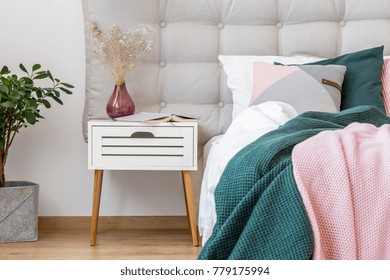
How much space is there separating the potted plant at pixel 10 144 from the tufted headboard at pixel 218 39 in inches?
10.4

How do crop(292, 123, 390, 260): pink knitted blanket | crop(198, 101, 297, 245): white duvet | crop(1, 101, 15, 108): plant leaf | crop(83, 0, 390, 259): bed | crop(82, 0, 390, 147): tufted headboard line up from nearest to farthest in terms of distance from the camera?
crop(292, 123, 390, 260): pink knitted blanket → crop(83, 0, 390, 259): bed → crop(198, 101, 297, 245): white duvet → crop(1, 101, 15, 108): plant leaf → crop(82, 0, 390, 147): tufted headboard

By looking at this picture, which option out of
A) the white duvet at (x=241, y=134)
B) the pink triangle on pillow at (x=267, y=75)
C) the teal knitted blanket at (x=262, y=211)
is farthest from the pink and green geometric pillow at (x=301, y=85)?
the teal knitted blanket at (x=262, y=211)

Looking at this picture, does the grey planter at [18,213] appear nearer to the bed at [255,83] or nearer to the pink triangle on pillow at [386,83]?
the bed at [255,83]

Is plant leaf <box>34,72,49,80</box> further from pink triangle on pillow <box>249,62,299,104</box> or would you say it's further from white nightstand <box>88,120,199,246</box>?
pink triangle on pillow <box>249,62,299,104</box>

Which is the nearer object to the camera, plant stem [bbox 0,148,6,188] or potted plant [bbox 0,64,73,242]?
potted plant [bbox 0,64,73,242]

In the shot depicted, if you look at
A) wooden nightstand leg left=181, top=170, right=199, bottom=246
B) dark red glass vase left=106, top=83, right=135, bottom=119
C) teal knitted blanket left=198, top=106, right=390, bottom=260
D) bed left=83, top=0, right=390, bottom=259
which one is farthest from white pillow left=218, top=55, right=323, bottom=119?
teal knitted blanket left=198, top=106, right=390, bottom=260

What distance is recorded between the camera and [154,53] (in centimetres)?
364

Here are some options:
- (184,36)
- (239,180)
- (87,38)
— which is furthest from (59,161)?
(239,180)

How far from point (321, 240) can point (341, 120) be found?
0.77 meters

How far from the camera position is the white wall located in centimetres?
374

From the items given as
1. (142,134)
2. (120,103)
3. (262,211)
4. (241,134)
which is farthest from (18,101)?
(262,211)

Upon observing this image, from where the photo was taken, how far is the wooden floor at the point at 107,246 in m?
3.16

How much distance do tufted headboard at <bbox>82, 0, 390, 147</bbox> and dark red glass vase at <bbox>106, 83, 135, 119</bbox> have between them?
201 mm

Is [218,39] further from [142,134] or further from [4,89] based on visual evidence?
[4,89]
